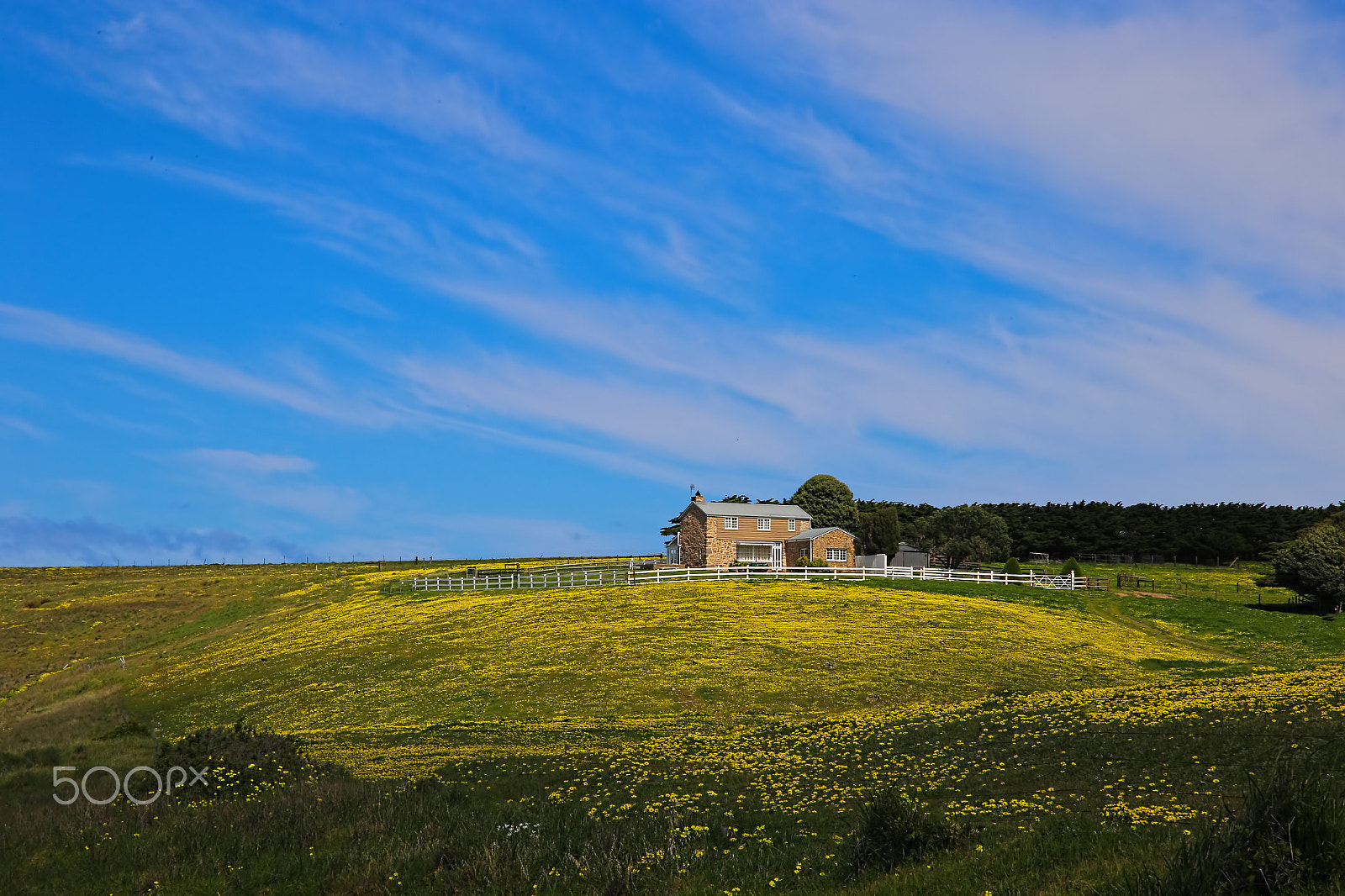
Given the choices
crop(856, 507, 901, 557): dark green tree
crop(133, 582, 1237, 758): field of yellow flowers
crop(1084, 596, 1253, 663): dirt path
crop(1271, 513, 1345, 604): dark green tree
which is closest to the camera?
crop(133, 582, 1237, 758): field of yellow flowers

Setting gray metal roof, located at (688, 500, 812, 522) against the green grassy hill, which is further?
gray metal roof, located at (688, 500, 812, 522)

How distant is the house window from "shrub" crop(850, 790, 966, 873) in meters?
74.0

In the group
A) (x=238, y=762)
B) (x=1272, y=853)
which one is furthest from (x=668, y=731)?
(x=1272, y=853)

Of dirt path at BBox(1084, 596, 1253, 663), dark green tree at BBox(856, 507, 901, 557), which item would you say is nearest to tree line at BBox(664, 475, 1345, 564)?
dark green tree at BBox(856, 507, 901, 557)

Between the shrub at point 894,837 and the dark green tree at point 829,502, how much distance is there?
97.2 m

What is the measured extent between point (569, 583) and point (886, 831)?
6027 cm

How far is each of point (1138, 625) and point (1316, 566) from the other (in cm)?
1662

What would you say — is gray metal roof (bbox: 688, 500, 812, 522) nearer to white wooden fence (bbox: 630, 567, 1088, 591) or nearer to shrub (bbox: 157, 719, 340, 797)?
white wooden fence (bbox: 630, 567, 1088, 591)

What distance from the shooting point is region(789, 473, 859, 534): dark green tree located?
11256 cm

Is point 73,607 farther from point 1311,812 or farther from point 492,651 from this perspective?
point 1311,812

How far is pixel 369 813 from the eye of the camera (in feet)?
61.8

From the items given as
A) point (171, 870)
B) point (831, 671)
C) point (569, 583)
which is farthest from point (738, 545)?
point (171, 870)
